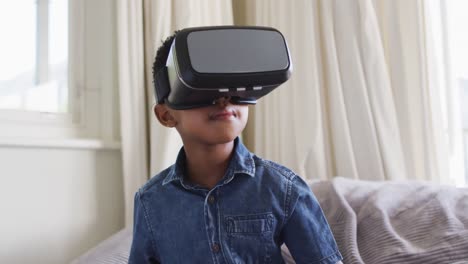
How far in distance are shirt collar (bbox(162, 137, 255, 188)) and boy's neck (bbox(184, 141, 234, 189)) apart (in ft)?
0.04

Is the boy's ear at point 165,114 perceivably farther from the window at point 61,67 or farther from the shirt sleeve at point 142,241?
the window at point 61,67

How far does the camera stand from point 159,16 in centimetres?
141

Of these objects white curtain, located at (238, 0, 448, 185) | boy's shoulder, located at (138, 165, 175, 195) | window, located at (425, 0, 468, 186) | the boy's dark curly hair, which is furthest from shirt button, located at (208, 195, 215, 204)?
window, located at (425, 0, 468, 186)

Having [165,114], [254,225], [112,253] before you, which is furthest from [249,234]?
[112,253]

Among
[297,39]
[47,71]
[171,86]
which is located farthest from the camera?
[297,39]

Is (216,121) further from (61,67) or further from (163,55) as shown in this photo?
(61,67)

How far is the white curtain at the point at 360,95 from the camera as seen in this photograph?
136 centimetres

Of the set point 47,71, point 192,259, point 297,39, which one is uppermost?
point 297,39

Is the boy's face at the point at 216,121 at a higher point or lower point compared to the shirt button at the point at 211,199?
higher

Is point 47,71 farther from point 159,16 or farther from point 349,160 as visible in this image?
point 349,160

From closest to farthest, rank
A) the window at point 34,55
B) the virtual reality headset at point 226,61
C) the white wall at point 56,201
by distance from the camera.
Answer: the virtual reality headset at point 226,61 < the white wall at point 56,201 < the window at point 34,55

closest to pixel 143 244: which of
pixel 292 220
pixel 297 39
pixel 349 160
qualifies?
pixel 292 220

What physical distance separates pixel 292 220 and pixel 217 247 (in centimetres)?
13

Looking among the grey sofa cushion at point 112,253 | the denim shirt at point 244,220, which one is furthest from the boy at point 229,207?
the grey sofa cushion at point 112,253
